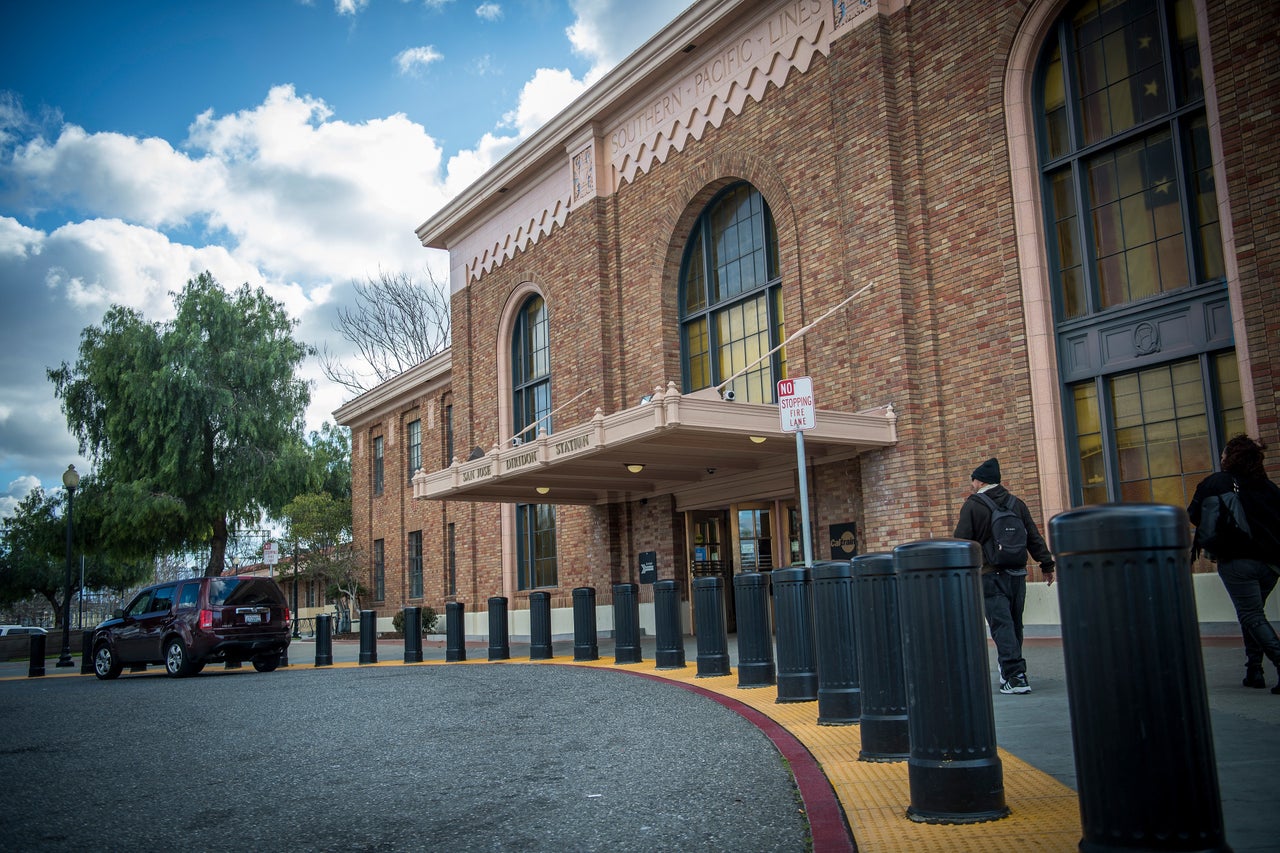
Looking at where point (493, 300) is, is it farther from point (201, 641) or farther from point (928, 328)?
point (928, 328)

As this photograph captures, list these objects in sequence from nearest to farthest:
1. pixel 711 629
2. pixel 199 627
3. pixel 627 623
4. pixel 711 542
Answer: pixel 711 629 → pixel 627 623 → pixel 199 627 → pixel 711 542

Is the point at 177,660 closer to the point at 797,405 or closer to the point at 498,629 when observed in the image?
the point at 498,629

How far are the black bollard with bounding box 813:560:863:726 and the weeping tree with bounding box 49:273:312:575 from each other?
30029 millimetres

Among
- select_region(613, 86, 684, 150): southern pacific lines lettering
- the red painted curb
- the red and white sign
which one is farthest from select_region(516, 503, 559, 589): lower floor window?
the red painted curb

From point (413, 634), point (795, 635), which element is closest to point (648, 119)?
A: point (413, 634)

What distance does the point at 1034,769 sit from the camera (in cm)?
519

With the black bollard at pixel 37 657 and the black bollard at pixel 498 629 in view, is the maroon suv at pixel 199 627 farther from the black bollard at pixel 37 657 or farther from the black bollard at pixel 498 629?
the black bollard at pixel 37 657

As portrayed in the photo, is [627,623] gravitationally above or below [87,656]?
above

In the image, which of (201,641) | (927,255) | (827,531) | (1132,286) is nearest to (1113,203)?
(1132,286)

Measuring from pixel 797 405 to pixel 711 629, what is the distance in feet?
9.33

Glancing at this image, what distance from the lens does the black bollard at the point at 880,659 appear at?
552 cm

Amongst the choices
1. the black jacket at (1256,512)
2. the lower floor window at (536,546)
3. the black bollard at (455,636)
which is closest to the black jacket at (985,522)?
the black jacket at (1256,512)

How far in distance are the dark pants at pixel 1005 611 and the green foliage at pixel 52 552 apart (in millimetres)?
31991

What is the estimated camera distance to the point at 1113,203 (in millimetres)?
12297
